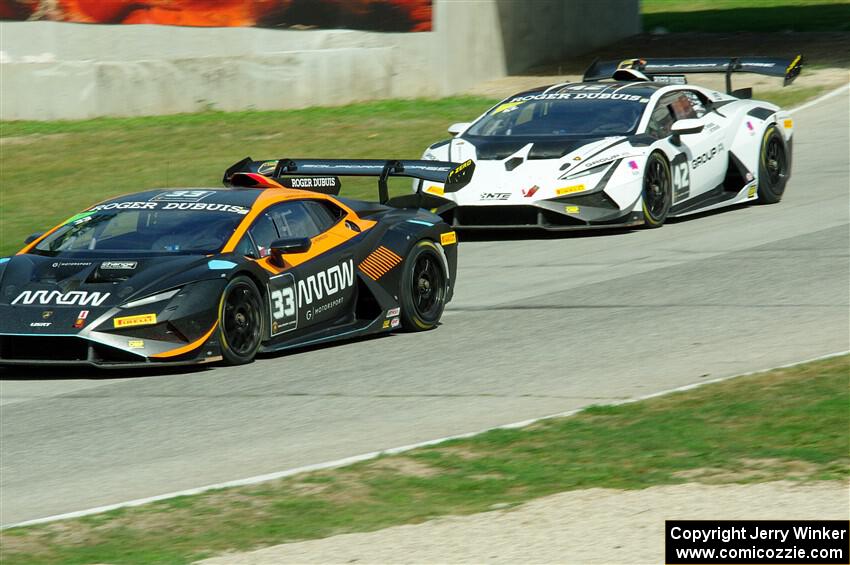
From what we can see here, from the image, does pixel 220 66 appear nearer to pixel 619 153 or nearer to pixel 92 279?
pixel 619 153

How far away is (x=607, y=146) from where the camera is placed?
15.5m

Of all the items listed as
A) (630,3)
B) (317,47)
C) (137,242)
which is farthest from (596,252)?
(630,3)

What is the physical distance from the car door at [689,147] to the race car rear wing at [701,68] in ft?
2.22

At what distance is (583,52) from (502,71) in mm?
3106

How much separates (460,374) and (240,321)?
1.54 metres

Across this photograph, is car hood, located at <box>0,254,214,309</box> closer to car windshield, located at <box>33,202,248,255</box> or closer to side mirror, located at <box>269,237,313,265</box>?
car windshield, located at <box>33,202,248,255</box>

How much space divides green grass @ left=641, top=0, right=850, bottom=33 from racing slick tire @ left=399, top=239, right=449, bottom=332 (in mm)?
22385

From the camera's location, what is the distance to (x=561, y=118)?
1638 centimetres

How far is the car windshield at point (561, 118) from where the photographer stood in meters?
16.1

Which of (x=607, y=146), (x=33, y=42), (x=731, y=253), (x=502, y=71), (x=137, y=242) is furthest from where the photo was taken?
(x=502, y=71)

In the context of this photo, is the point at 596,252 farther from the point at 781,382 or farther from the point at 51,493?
the point at 51,493

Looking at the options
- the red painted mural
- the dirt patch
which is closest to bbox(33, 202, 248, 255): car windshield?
the dirt patch

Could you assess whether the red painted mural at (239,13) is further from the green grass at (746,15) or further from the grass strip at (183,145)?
the green grass at (746,15)

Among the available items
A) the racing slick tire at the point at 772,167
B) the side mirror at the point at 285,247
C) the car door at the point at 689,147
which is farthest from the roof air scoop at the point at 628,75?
the side mirror at the point at 285,247
